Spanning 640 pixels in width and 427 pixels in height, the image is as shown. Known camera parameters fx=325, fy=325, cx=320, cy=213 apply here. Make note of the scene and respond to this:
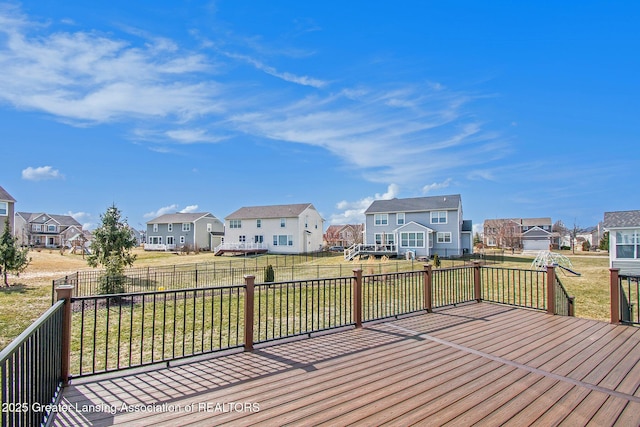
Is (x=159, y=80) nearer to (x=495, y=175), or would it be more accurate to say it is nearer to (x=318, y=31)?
(x=318, y=31)

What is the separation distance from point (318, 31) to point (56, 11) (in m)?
6.82

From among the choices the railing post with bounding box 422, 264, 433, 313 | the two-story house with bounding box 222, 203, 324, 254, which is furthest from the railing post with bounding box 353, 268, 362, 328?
the two-story house with bounding box 222, 203, 324, 254

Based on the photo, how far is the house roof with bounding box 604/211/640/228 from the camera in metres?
20.1

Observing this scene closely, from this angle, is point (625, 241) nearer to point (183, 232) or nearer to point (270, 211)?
point (270, 211)

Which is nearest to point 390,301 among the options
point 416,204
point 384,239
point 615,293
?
point 615,293

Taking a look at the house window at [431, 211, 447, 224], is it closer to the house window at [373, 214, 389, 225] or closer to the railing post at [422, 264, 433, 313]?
the house window at [373, 214, 389, 225]

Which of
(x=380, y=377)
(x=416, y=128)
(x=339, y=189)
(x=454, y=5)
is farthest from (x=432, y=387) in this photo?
(x=339, y=189)

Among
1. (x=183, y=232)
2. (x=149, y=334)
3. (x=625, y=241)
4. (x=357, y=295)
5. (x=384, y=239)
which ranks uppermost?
(x=183, y=232)

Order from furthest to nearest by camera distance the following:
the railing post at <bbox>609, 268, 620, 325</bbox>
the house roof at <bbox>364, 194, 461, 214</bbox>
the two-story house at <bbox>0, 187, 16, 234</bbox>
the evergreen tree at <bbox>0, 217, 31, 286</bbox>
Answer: the house roof at <bbox>364, 194, 461, 214</bbox> < the two-story house at <bbox>0, 187, 16, 234</bbox> < the evergreen tree at <bbox>0, 217, 31, 286</bbox> < the railing post at <bbox>609, 268, 620, 325</bbox>

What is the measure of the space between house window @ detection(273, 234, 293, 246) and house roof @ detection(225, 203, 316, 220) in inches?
92.3

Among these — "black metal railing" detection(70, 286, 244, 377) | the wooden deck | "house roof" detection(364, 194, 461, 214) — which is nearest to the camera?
the wooden deck

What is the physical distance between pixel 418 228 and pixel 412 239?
1228 millimetres

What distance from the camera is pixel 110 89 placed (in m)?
10.4

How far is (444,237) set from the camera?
105 feet
